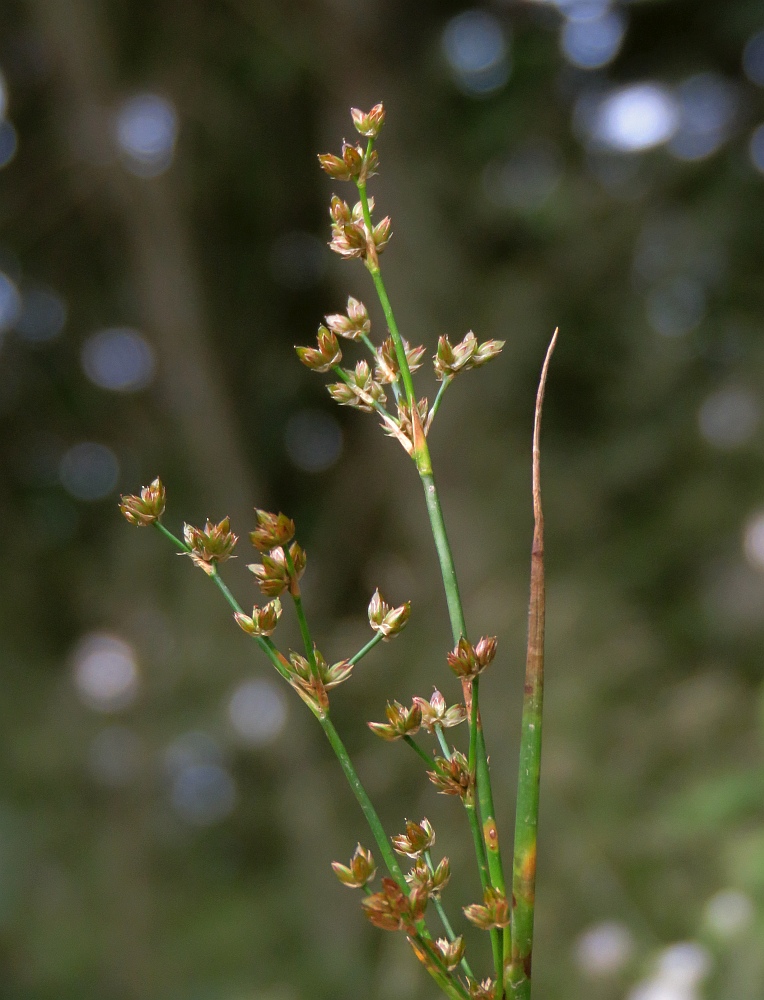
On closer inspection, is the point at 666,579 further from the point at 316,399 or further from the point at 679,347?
the point at 316,399

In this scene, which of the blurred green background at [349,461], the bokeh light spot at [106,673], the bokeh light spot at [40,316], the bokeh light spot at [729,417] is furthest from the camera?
the bokeh light spot at [40,316]

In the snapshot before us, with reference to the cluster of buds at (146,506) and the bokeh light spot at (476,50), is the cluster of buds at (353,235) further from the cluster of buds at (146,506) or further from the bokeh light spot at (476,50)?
the bokeh light spot at (476,50)

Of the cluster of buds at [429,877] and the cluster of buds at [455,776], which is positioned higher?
the cluster of buds at [455,776]

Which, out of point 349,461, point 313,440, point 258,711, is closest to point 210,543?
point 258,711

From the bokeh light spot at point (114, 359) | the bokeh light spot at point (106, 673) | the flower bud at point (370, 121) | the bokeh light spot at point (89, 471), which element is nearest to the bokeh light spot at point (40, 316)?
the bokeh light spot at point (114, 359)

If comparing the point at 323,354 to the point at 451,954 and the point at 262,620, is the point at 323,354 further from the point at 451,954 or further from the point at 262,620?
the point at 451,954

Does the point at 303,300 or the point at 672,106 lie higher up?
the point at 672,106

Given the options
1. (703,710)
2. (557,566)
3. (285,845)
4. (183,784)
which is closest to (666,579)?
(557,566)
